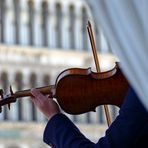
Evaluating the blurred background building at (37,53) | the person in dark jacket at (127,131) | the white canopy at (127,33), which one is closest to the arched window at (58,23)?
the blurred background building at (37,53)

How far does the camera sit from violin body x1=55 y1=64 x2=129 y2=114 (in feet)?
10.1

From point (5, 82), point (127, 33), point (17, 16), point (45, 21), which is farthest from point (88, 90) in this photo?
point (45, 21)

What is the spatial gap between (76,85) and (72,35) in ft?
102

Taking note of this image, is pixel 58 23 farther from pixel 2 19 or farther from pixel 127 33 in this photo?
pixel 127 33

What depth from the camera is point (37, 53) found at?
32.8m

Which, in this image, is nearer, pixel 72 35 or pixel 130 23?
pixel 130 23

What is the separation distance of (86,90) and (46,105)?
0.18 meters

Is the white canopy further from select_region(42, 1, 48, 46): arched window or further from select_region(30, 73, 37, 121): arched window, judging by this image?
select_region(42, 1, 48, 46): arched window

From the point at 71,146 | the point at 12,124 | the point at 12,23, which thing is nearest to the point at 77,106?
the point at 71,146

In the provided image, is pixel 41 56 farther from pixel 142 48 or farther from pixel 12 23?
A: pixel 142 48

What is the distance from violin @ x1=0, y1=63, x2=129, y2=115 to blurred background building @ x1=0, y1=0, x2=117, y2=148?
28.0 m

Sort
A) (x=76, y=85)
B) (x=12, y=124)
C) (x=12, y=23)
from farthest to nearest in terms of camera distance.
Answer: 1. (x=12, y=23)
2. (x=12, y=124)
3. (x=76, y=85)

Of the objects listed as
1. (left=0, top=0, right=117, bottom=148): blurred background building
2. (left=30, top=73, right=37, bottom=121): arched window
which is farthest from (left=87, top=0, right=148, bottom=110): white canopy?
(left=30, top=73, right=37, bottom=121): arched window

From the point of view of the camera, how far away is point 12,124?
3156cm
